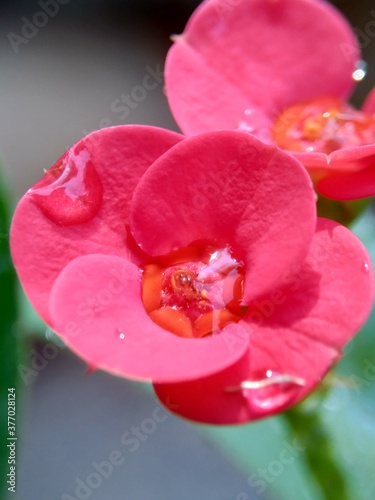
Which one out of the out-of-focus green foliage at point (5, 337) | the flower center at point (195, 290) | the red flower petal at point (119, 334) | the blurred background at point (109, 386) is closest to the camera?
the red flower petal at point (119, 334)

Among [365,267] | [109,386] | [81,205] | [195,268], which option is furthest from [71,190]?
[109,386]

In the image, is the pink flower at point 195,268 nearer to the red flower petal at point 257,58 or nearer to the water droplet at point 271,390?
the water droplet at point 271,390

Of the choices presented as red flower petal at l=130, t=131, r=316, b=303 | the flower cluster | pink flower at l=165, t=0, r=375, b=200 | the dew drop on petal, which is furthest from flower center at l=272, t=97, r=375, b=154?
the dew drop on petal

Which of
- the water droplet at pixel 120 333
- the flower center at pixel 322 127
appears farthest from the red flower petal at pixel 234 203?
the flower center at pixel 322 127

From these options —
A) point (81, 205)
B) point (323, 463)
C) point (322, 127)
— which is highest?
point (81, 205)

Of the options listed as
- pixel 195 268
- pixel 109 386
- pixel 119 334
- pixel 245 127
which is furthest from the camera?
pixel 109 386

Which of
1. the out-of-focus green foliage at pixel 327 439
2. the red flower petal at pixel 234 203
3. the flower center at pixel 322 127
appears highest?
the red flower petal at pixel 234 203

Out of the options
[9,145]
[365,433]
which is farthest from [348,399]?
[9,145]

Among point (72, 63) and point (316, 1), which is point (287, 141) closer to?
point (316, 1)

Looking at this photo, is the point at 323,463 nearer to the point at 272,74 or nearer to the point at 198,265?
the point at 198,265
